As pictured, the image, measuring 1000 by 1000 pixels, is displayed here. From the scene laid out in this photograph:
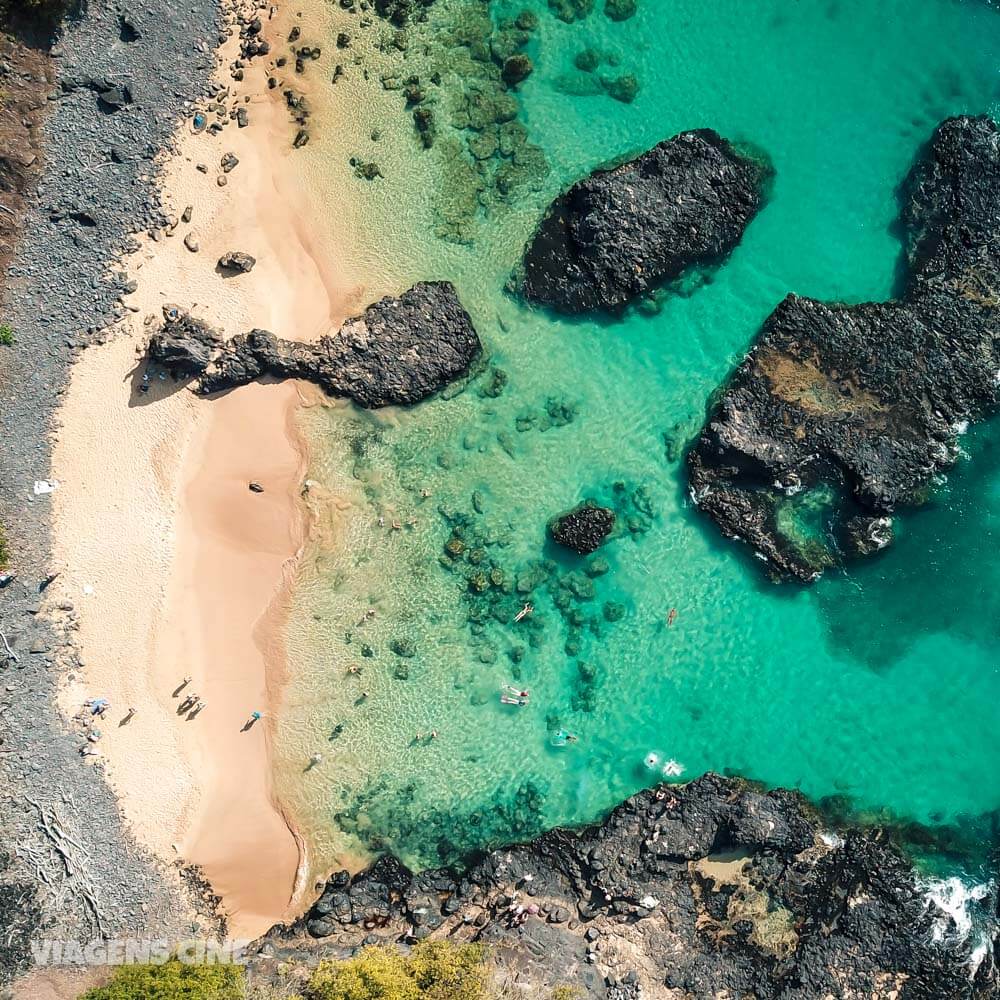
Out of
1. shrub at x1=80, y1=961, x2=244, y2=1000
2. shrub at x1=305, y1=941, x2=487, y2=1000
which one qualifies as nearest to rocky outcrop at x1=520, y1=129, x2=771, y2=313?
shrub at x1=305, y1=941, x2=487, y2=1000

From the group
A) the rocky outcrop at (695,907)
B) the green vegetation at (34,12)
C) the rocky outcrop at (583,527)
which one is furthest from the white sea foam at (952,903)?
the green vegetation at (34,12)

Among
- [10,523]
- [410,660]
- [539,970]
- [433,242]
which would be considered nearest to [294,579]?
[410,660]

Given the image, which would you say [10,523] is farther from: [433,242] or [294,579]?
[433,242]

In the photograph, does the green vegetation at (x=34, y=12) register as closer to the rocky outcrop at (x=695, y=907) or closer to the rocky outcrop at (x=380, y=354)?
the rocky outcrop at (x=380, y=354)

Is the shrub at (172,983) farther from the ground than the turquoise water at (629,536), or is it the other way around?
the turquoise water at (629,536)

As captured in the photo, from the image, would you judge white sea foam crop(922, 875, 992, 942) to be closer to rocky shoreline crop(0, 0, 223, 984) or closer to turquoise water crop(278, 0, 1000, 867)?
turquoise water crop(278, 0, 1000, 867)
